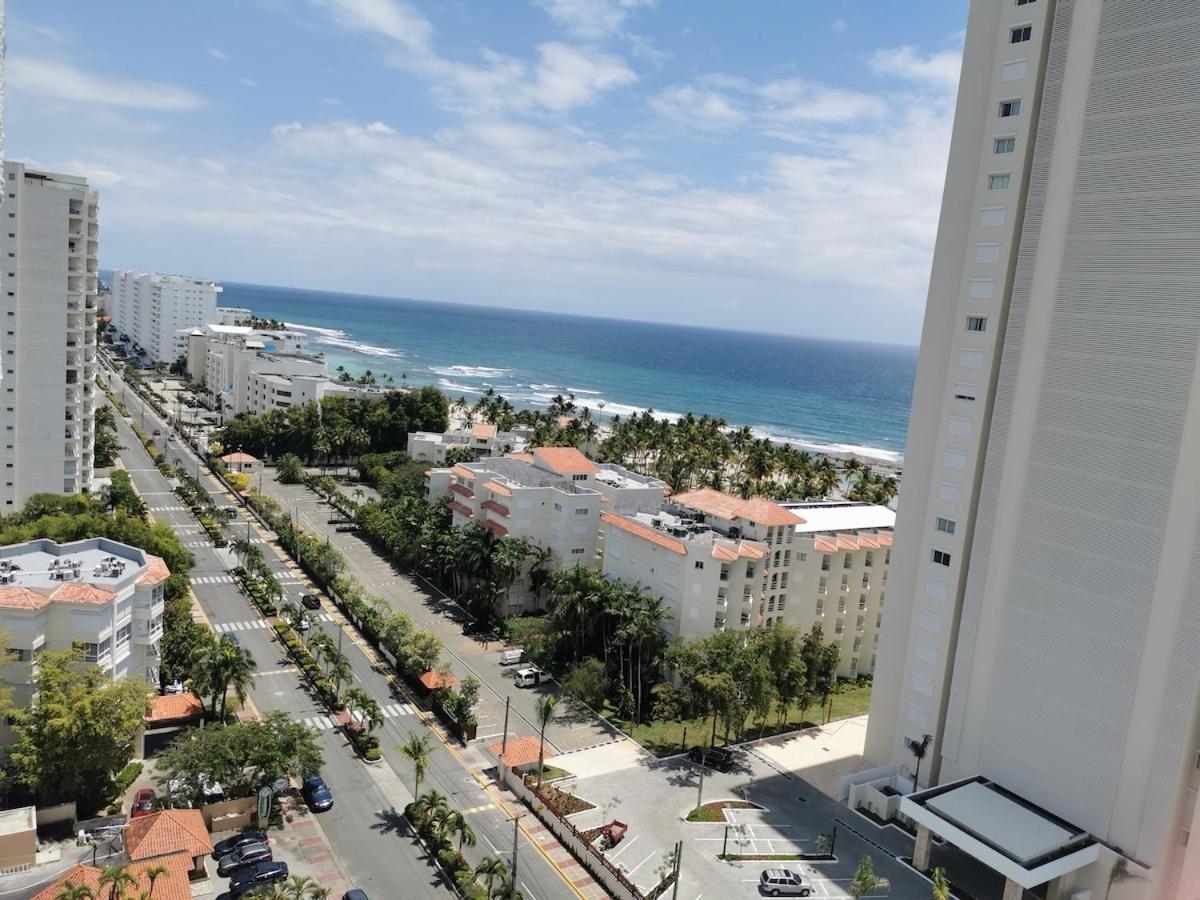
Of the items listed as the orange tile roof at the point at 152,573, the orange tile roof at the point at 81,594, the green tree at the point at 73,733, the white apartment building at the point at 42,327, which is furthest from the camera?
the white apartment building at the point at 42,327

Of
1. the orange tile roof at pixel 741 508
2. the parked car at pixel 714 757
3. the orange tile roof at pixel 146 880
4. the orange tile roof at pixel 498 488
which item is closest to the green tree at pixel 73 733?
the orange tile roof at pixel 146 880

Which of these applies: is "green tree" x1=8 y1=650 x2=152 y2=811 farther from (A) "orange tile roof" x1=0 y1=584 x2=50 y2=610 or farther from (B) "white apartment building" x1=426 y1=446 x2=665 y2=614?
(B) "white apartment building" x1=426 y1=446 x2=665 y2=614

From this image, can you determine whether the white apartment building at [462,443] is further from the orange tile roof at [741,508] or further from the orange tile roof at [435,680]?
the orange tile roof at [435,680]

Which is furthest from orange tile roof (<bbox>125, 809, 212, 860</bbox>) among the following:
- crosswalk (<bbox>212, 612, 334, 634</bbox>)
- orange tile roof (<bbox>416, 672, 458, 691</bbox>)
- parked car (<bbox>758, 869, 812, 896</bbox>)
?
crosswalk (<bbox>212, 612, 334, 634</bbox>)

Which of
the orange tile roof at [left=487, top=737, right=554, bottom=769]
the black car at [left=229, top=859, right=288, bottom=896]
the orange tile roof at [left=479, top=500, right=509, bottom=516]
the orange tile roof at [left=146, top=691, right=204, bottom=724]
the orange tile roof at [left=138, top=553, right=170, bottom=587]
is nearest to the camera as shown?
the black car at [left=229, top=859, right=288, bottom=896]

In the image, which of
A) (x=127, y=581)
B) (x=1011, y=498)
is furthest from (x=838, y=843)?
(x=127, y=581)

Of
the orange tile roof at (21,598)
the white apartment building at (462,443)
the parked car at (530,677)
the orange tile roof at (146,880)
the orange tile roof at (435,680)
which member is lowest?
the parked car at (530,677)

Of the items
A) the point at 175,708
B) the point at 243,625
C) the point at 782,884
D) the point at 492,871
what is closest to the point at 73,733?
the point at 175,708
